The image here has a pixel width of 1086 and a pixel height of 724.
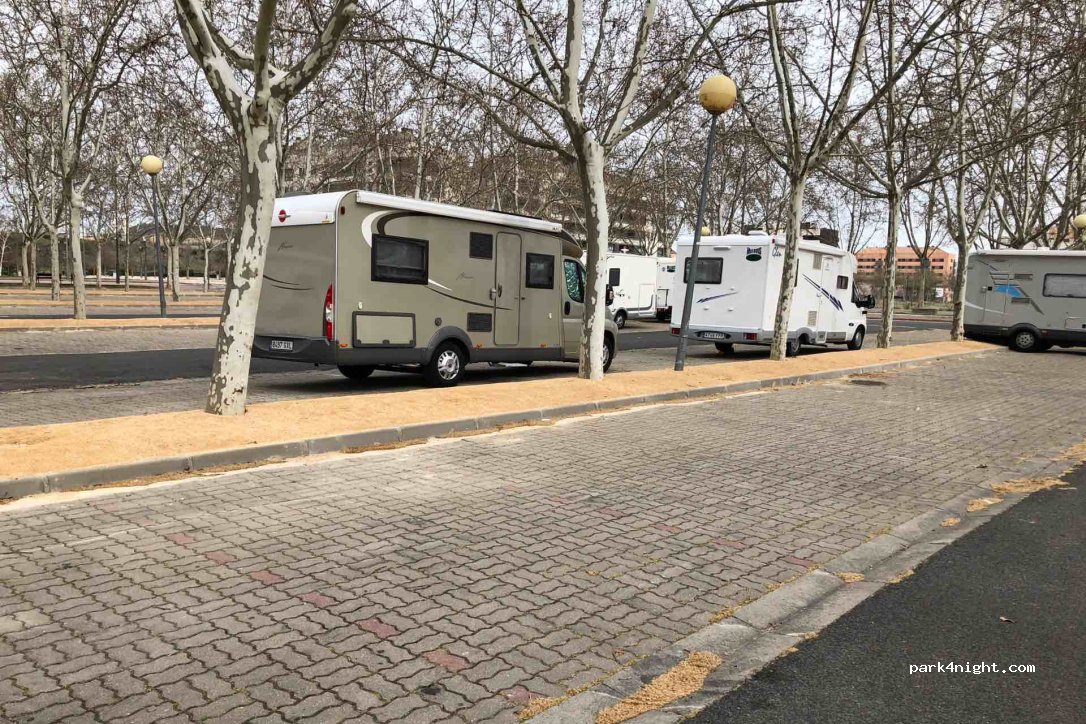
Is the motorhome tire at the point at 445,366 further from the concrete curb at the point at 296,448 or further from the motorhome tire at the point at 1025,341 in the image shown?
the motorhome tire at the point at 1025,341

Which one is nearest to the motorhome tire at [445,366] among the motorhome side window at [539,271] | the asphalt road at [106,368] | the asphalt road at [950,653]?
the motorhome side window at [539,271]

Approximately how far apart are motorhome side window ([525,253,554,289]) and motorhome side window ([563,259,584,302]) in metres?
0.44

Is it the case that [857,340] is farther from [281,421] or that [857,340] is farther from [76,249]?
[76,249]

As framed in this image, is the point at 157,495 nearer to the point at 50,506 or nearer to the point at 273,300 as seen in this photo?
the point at 50,506

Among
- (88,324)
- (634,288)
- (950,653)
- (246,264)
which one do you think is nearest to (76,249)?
(88,324)

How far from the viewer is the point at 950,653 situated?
3770 millimetres

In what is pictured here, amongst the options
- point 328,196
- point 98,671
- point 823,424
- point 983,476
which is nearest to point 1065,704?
point 98,671

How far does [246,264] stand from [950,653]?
23.1 feet

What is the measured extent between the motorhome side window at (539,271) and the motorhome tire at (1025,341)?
64.8 feet

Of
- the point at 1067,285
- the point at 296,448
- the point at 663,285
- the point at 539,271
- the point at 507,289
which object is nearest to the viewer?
the point at 296,448

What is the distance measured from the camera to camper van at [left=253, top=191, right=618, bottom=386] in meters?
11.4

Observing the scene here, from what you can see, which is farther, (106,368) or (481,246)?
(106,368)

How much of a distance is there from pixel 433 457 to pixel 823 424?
18.1 ft

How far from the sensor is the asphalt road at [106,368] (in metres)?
12.0
